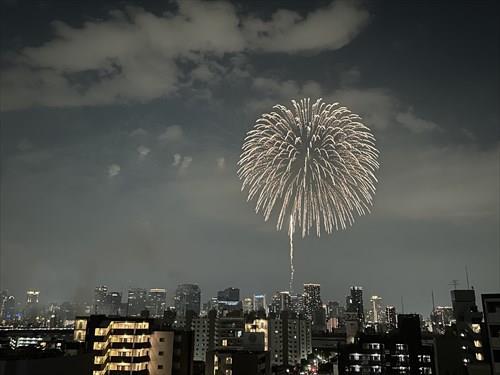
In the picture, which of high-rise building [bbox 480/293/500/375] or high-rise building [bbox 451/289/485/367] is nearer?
high-rise building [bbox 480/293/500/375]

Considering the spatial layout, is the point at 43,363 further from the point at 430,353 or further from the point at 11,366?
the point at 430,353

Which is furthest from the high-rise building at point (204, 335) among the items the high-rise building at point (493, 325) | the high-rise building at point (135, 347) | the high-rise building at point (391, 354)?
the high-rise building at point (493, 325)

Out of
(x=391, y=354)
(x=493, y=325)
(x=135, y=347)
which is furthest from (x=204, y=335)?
(x=493, y=325)

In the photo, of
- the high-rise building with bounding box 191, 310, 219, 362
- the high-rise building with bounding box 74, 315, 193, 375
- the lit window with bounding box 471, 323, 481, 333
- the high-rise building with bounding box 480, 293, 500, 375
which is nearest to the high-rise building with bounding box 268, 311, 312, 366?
the high-rise building with bounding box 191, 310, 219, 362

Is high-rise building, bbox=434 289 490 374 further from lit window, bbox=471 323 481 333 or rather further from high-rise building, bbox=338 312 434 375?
high-rise building, bbox=338 312 434 375

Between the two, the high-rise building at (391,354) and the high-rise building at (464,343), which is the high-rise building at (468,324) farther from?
the high-rise building at (391,354)

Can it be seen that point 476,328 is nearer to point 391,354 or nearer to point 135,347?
point 391,354

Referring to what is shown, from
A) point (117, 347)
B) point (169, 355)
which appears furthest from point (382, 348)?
point (117, 347)

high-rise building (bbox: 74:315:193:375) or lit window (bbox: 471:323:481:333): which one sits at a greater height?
lit window (bbox: 471:323:481:333)

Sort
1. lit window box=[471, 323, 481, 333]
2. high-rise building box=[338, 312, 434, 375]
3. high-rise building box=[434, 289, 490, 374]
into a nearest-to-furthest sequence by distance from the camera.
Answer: high-rise building box=[434, 289, 490, 374]
high-rise building box=[338, 312, 434, 375]
lit window box=[471, 323, 481, 333]

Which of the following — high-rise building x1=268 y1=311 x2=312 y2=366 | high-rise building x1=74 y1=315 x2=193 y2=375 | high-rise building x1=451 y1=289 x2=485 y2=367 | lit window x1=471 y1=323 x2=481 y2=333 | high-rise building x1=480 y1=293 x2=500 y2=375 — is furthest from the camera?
high-rise building x1=268 y1=311 x2=312 y2=366
